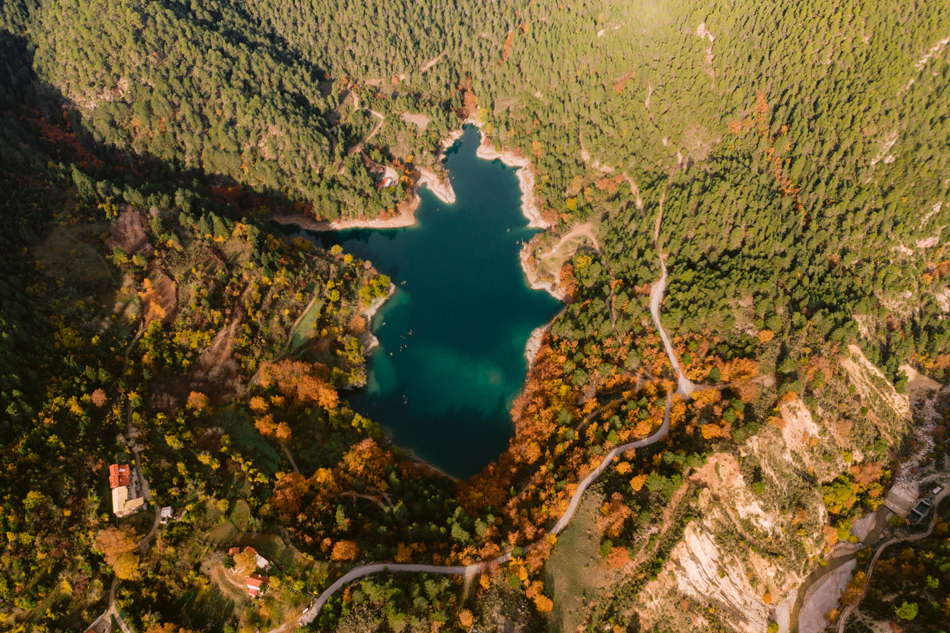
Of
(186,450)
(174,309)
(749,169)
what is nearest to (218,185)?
(174,309)

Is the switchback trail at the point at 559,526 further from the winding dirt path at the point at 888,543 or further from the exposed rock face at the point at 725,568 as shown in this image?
the winding dirt path at the point at 888,543

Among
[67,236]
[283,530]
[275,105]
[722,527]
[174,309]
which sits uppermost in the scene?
[275,105]

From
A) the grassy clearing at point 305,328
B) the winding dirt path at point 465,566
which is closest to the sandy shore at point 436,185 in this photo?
the grassy clearing at point 305,328

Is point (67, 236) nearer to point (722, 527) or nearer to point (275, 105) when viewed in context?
point (275, 105)

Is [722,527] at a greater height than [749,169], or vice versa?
[749,169]

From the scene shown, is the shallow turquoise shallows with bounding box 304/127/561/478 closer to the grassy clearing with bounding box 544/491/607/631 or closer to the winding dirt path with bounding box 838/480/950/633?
the grassy clearing with bounding box 544/491/607/631

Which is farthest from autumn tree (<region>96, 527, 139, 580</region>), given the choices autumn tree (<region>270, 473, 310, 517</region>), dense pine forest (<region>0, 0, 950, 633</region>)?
autumn tree (<region>270, 473, 310, 517</region>)
